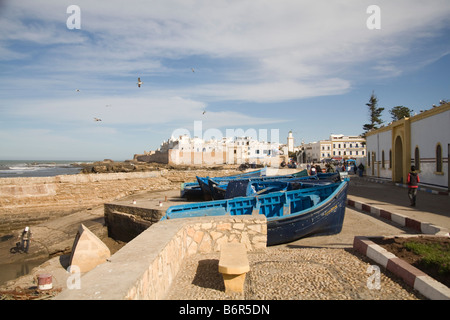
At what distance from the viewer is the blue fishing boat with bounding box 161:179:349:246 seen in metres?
7.83

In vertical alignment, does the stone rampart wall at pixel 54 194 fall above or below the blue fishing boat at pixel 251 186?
below

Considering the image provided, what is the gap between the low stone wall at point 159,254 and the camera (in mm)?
2775

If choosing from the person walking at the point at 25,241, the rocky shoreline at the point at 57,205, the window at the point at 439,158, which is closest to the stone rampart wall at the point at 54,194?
the rocky shoreline at the point at 57,205

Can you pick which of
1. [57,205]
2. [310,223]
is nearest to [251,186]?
[310,223]

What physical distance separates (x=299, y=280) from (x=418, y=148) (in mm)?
17195

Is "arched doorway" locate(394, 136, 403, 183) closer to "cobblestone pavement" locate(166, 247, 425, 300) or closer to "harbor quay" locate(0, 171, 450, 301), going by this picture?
"harbor quay" locate(0, 171, 450, 301)

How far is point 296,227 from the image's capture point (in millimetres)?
8156

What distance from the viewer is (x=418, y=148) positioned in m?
18.0

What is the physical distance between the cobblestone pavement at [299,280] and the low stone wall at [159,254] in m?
0.31

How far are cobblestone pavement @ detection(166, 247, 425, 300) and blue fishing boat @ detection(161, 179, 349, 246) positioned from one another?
2.18 meters

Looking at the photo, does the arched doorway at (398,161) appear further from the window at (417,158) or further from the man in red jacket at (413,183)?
the man in red jacket at (413,183)

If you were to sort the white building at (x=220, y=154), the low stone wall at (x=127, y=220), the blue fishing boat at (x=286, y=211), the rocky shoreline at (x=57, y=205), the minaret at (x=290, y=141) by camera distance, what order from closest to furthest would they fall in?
the blue fishing boat at (x=286, y=211)
the low stone wall at (x=127, y=220)
the rocky shoreline at (x=57, y=205)
the white building at (x=220, y=154)
the minaret at (x=290, y=141)

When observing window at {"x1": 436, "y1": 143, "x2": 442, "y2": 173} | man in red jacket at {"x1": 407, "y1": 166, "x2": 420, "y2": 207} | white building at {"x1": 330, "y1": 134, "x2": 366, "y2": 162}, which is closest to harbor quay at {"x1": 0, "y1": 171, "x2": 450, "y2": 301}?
man in red jacket at {"x1": 407, "y1": 166, "x2": 420, "y2": 207}
